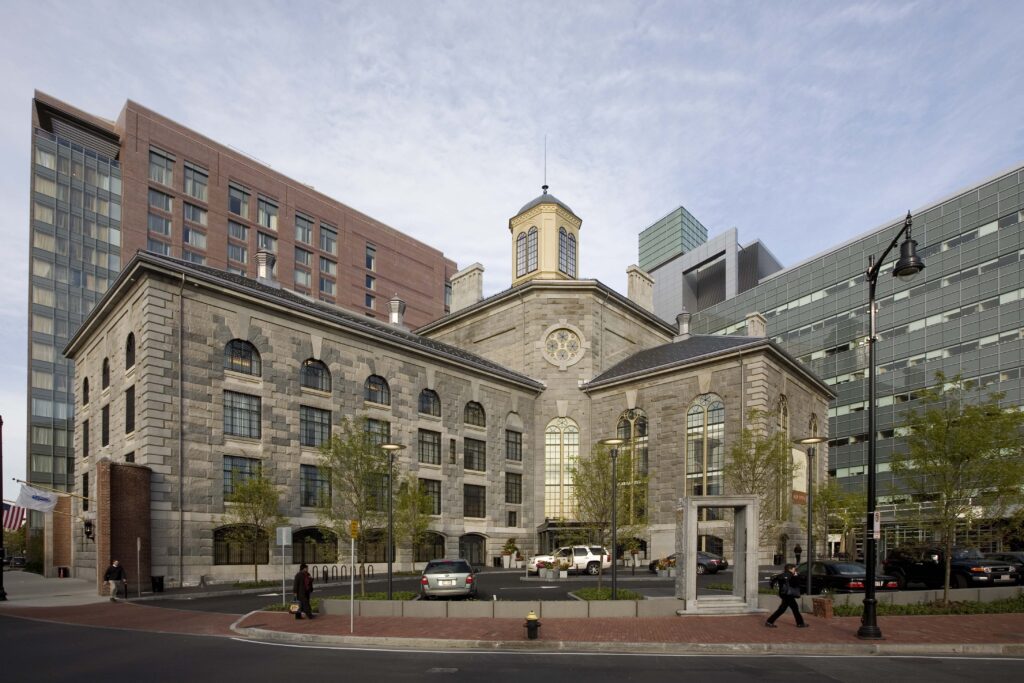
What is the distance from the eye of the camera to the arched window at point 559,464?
4847 cm

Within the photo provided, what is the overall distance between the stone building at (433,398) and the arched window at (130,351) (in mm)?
249

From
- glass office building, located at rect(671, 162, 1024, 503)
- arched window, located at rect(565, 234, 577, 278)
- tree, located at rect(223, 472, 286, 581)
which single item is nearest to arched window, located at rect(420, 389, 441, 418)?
tree, located at rect(223, 472, 286, 581)

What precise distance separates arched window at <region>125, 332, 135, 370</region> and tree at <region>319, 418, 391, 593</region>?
10.4 metres

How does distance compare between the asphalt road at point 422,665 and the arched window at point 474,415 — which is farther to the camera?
the arched window at point 474,415

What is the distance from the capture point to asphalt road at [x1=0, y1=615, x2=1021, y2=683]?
1211 centimetres

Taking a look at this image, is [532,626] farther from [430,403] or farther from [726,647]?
[430,403]

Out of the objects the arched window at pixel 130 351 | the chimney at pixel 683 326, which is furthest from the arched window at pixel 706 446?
the arched window at pixel 130 351

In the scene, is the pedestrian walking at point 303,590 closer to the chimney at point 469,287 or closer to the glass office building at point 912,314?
the chimney at point 469,287

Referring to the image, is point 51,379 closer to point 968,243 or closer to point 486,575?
point 486,575

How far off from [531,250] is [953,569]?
3917 centimetres

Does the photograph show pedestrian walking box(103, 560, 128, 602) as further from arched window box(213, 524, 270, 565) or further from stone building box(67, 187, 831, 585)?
arched window box(213, 524, 270, 565)

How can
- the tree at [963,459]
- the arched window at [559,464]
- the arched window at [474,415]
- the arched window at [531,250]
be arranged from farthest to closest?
the arched window at [531,250]
the arched window at [559,464]
the arched window at [474,415]
the tree at [963,459]

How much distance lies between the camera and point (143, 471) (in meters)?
28.5

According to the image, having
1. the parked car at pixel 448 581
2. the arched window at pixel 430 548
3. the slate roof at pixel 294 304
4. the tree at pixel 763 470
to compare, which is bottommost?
the arched window at pixel 430 548
